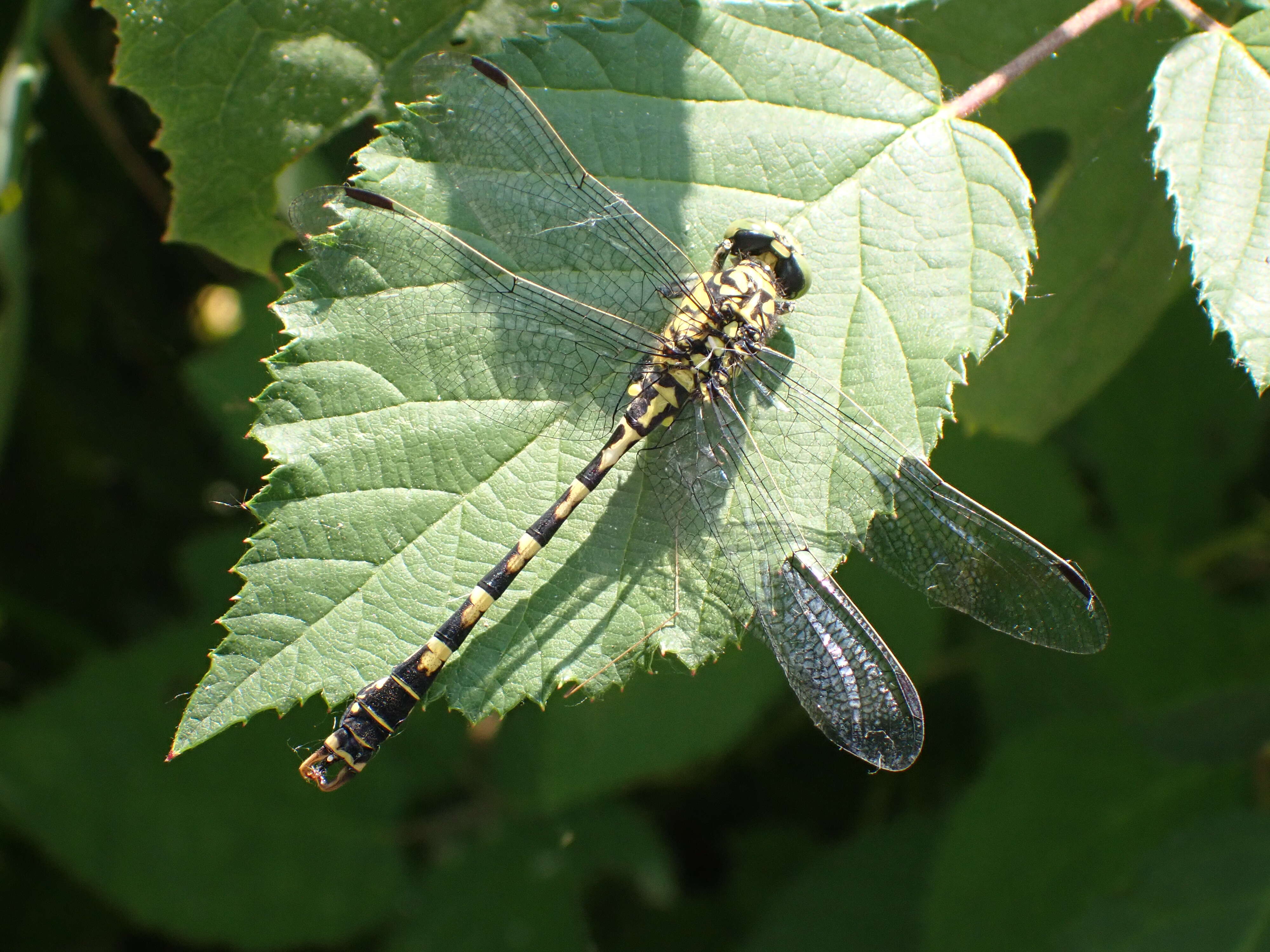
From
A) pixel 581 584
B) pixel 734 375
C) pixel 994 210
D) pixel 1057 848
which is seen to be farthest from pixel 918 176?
pixel 1057 848

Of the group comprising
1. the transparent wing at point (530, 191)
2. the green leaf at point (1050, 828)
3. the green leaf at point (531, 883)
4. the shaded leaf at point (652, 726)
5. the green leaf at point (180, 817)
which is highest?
the transparent wing at point (530, 191)

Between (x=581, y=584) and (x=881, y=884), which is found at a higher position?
(x=581, y=584)

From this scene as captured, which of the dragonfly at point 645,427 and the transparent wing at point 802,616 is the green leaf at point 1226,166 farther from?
the transparent wing at point 802,616

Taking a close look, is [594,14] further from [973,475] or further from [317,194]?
[973,475]

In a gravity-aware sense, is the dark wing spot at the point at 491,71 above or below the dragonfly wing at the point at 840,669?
above

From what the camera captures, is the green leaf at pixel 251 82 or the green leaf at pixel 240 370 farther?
the green leaf at pixel 240 370

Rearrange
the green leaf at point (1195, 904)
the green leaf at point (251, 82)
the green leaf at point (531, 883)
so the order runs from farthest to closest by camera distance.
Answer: the green leaf at point (531, 883), the green leaf at point (1195, 904), the green leaf at point (251, 82)

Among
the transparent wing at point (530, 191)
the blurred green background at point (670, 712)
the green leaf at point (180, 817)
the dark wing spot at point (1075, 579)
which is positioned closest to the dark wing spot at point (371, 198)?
the transparent wing at point (530, 191)
